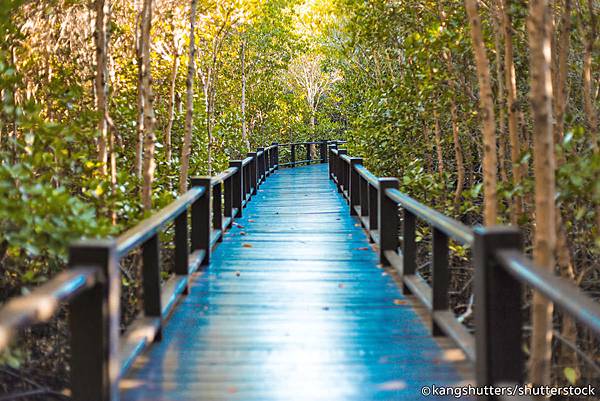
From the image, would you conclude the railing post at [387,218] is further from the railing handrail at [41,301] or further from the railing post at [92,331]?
the railing handrail at [41,301]

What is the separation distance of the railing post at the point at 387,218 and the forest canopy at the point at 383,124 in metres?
0.94

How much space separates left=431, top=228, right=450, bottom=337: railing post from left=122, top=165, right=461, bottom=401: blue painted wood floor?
26 centimetres

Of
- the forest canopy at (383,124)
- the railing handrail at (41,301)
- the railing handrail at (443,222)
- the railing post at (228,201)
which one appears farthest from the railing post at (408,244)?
the railing post at (228,201)

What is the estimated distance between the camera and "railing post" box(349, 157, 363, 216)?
1070 cm

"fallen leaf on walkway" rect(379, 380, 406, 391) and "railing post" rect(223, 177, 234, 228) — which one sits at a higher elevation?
"railing post" rect(223, 177, 234, 228)

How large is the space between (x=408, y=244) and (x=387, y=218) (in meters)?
1.25

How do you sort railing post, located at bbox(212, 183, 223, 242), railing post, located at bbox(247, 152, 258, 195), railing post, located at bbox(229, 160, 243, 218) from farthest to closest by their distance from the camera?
railing post, located at bbox(247, 152, 258, 195), railing post, located at bbox(229, 160, 243, 218), railing post, located at bbox(212, 183, 223, 242)

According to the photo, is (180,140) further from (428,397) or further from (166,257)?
(428,397)

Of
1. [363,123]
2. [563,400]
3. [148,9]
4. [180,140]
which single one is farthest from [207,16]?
[563,400]

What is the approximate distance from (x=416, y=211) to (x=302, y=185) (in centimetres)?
1342

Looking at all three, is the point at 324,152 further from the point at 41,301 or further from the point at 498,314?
the point at 41,301

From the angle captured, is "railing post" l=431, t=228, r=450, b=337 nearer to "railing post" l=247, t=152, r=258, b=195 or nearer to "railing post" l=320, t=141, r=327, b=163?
"railing post" l=247, t=152, r=258, b=195

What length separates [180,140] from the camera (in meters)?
13.4

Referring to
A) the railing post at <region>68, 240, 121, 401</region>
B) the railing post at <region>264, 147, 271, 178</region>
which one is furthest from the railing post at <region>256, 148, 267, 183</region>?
the railing post at <region>68, 240, 121, 401</region>
